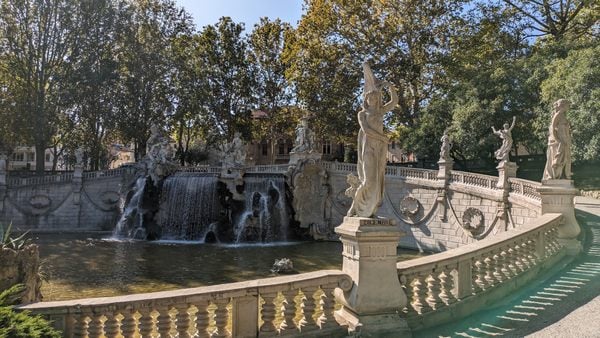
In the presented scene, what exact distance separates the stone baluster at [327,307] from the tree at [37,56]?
1272 inches

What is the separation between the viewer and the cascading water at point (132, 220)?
1115 inches

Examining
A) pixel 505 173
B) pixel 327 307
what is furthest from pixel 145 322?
pixel 505 173

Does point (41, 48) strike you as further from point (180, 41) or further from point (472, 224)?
point (472, 224)

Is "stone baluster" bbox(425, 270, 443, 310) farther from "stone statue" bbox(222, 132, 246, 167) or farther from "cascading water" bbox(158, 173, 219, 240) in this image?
"stone statue" bbox(222, 132, 246, 167)

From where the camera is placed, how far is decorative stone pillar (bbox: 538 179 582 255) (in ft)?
36.8

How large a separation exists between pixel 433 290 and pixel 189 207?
2290cm

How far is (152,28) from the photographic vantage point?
1483 inches

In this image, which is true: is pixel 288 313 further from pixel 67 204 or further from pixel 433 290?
pixel 67 204

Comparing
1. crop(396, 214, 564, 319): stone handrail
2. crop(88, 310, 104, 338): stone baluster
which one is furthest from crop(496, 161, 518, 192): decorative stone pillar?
crop(88, 310, 104, 338): stone baluster

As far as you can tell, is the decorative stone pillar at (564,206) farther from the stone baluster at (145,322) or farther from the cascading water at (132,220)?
the cascading water at (132,220)

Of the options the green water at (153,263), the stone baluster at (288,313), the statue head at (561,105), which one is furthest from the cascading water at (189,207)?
the stone baluster at (288,313)

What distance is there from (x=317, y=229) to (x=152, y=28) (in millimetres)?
21862

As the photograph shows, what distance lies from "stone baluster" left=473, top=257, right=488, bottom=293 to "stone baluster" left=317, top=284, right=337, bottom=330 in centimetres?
283

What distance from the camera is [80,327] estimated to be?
209 inches
